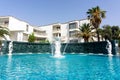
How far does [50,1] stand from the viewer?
26.3m

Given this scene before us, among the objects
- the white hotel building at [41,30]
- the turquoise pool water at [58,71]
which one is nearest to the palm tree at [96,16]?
the white hotel building at [41,30]

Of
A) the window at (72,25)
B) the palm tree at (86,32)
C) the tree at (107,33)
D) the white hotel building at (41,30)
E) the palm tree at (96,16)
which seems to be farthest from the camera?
the window at (72,25)

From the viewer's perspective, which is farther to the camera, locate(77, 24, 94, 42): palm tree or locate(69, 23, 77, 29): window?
Answer: locate(69, 23, 77, 29): window

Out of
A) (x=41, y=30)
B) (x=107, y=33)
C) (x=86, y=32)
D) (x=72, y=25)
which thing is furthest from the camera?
(x=41, y=30)

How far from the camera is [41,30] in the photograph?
168 ft

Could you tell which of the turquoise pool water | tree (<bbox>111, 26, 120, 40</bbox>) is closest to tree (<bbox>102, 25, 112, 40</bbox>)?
tree (<bbox>111, 26, 120, 40</bbox>)

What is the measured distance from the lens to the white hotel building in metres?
37.4

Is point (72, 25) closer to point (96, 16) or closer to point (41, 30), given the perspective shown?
point (41, 30)

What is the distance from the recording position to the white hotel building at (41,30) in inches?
1471

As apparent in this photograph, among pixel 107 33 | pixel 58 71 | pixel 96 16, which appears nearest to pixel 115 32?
pixel 107 33

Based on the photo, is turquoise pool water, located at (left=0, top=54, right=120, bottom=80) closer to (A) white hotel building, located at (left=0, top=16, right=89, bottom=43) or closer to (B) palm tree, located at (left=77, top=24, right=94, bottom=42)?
(B) palm tree, located at (left=77, top=24, right=94, bottom=42)

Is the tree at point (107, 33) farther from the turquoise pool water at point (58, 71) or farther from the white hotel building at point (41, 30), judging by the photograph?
the turquoise pool water at point (58, 71)

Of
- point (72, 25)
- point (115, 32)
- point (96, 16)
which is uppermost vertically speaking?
point (96, 16)

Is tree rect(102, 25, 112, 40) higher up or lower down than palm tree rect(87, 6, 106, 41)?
lower down
